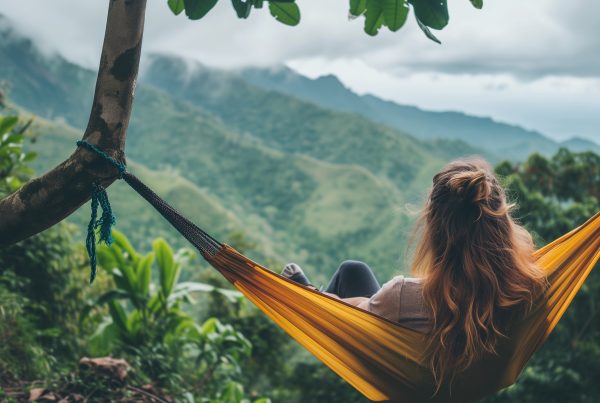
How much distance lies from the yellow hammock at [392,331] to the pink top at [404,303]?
0.03 m

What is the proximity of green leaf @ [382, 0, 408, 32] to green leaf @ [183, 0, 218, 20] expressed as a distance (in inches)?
13.7

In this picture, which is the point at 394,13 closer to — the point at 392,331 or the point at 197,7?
the point at 197,7

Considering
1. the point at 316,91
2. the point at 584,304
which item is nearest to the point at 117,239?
the point at 584,304

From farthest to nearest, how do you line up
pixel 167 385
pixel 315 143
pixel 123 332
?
pixel 315 143 < pixel 123 332 < pixel 167 385

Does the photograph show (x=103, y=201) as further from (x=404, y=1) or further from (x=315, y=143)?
(x=315, y=143)

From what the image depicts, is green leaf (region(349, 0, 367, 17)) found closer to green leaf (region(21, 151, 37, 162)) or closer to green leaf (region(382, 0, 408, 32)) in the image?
green leaf (region(382, 0, 408, 32))

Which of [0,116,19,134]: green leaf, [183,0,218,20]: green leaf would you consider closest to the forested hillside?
[0,116,19,134]: green leaf

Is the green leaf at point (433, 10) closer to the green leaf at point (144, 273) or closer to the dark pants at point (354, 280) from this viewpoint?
the dark pants at point (354, 280)

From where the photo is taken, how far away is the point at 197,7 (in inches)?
47.8

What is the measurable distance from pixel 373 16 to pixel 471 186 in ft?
1.35

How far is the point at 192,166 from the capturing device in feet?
96.6

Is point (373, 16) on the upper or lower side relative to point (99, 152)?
upper

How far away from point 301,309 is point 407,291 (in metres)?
0.24

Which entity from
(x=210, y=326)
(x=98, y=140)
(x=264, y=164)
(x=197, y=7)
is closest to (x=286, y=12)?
(x=197, y=7)
